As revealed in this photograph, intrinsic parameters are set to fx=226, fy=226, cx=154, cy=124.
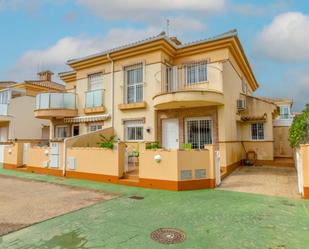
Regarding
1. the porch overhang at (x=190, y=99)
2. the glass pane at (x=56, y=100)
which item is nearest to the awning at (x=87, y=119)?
the glass pane at (x=56, y=100)

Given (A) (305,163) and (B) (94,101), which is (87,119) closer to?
(B) (94,101)

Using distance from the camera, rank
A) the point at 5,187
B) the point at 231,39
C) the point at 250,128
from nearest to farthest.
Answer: the point at 5,187 → the point at 231,39 → the point at 250,128

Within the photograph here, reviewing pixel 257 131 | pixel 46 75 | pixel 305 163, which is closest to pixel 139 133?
pixel 257 131

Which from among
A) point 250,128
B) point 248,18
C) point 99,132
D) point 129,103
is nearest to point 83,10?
point 129,103

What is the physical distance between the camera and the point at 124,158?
1370 cm

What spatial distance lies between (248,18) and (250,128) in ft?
32.4

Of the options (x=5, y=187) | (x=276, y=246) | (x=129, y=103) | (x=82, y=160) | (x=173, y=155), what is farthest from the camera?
(x=129, y=103)

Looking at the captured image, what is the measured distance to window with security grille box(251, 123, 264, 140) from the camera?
68.1 ft

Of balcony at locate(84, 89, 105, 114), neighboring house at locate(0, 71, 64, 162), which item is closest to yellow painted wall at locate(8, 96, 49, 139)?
neighboring house at locate(0, 71, 64, 162)

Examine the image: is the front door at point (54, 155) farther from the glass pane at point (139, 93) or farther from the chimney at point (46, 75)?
the chimney at point (46, 75)

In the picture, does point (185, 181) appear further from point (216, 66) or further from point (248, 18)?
point (248, 18)

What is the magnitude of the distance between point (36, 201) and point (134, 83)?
12361 millimetres

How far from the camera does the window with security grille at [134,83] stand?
1912cm

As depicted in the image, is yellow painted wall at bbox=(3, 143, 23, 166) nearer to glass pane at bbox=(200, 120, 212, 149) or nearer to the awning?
the awning
